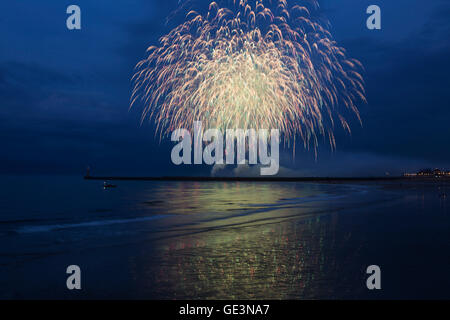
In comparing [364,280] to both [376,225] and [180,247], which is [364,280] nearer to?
[180,247]

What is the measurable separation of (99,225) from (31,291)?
53.0 feet

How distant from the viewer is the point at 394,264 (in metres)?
11.5

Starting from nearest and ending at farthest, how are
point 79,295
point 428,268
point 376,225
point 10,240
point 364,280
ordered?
point 79,295
point 364,280
point 428,268
point 10,240
point 376,225

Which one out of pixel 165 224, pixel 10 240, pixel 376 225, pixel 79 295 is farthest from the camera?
pixel 165 224

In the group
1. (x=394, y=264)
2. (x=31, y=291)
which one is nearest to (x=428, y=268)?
(x=394, y=264)

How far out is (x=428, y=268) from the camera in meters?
10.9

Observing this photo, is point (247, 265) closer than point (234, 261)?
Yes

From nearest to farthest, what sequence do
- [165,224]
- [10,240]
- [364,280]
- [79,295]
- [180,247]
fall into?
[79,295], [364,280], [180,247], [10,240], [165,224]
